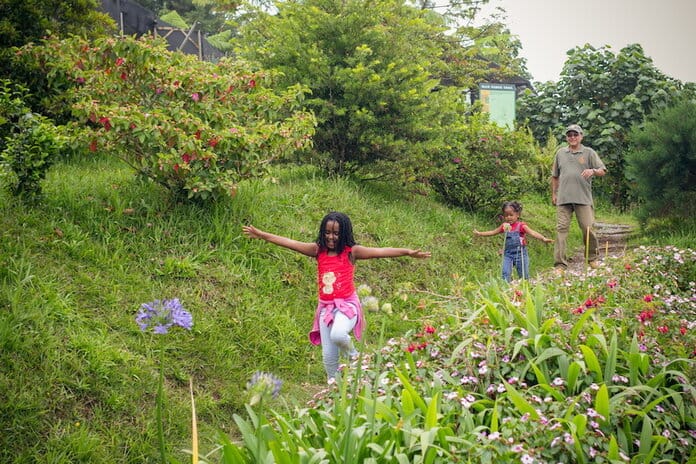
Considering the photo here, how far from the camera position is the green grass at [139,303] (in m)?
4.06

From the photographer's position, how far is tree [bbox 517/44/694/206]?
16844 mm

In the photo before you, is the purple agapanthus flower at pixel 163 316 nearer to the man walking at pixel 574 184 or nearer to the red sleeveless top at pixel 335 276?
the red sleeveless top at pixel 335 276

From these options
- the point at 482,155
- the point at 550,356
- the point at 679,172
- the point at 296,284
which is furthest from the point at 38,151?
the point at 679,172

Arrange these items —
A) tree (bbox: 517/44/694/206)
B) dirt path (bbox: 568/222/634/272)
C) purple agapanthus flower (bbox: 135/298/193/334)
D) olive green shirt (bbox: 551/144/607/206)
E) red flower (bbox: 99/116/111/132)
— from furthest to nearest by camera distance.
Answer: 1. tree (bbox: 517/44/694/206)
2. dirt path (bbox: 568/222/634/272)
3. olive green shirt (bbox: 551/144/607/206)
4. red flower (bbox: 99/116/111/132)
5. purple agapanthus flower (bbox: 135/298/193/334)

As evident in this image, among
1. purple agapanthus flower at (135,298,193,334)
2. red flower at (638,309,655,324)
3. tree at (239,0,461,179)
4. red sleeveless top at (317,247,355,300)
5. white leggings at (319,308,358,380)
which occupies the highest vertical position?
tree at (239,0,461,179)

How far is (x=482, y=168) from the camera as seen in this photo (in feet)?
36.7

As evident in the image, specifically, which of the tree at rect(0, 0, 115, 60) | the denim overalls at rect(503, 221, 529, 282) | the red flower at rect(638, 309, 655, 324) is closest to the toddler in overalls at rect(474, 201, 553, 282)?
the denim overalls at rect(503, 221, 529, 282)

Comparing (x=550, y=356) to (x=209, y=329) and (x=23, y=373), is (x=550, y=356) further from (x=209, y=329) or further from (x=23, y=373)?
(x=23, y=373)

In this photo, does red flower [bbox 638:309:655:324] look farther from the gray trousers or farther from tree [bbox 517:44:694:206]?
tree [bbox 517:44:694:206]

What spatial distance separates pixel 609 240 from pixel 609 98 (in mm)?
7160

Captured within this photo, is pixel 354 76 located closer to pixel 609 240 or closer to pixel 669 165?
pixel 669 165

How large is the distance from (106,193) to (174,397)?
8.92ft

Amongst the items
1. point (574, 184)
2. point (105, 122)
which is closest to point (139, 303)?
point (105, 122)

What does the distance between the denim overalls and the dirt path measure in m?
1.89
